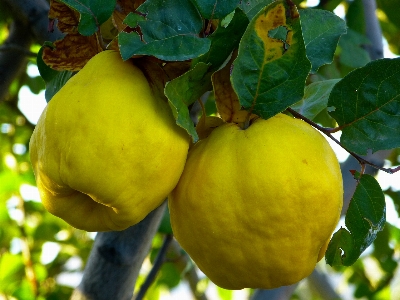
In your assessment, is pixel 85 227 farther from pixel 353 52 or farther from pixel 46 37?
pixel 353 52

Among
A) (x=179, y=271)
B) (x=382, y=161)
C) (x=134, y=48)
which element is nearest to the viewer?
(x=134, y=48)

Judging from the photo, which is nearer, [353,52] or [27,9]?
[27,9]

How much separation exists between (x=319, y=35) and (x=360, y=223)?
0.83 ft

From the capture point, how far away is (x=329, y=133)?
68 centimetres

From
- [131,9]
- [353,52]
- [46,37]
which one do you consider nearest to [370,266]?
[353,52]

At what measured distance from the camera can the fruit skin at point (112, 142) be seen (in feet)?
1.86

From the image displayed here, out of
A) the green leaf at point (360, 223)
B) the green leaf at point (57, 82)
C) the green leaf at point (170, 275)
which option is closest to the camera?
the green leaf at point (360, 223)

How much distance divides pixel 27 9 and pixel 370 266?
200 cm

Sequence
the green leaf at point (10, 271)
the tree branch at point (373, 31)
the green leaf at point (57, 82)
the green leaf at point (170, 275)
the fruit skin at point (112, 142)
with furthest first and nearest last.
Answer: the green leaf at point (170, 275)
the green leaf at point (10, 271)
the tree branch at point (373, 31)
the green leaf at point (57, 82)
the fruit skin at point (112, 142)

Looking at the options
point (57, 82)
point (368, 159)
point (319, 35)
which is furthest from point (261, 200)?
point (368, 159)

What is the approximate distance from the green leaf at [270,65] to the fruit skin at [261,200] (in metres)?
0.03

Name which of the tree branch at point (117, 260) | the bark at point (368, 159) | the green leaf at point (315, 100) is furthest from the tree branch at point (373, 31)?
the tree branch at point (117, 260)

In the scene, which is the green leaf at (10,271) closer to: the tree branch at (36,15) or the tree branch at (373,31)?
the tree branch at (36,15)

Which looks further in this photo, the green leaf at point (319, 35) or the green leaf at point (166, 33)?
the green leaf at point (319, 35)
